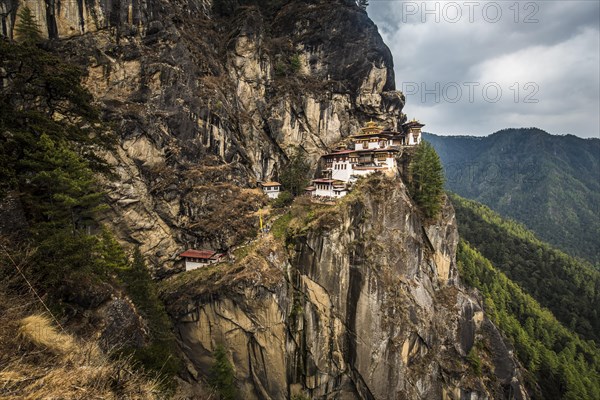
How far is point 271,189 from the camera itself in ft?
138

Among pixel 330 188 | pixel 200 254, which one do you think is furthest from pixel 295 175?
pixel 200 254

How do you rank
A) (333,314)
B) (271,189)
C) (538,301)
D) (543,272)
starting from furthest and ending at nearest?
(543,272)
(538,301)
(271,189)
(333,314)

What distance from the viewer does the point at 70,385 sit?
16.7 feet

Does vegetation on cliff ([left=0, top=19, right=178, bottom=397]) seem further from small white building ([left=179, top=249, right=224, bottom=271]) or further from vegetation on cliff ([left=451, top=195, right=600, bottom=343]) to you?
vegetation on cliff ([left=451, top=195, right=600, bottom=343])

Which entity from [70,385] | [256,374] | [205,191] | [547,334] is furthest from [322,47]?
[547,334]

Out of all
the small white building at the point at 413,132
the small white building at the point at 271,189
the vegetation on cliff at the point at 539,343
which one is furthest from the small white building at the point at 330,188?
the vegetation on cliff at the point at 539,343

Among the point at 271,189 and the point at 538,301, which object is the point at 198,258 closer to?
the point at 271,189

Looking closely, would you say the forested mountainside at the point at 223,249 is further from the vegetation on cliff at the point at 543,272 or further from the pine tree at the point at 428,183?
the vegetation on cliff at the point at 543,272

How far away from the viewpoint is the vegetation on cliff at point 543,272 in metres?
77.7

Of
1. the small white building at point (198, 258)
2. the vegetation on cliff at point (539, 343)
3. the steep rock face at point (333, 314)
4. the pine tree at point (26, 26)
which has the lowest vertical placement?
the vegetation on cliff at point (539, 343)

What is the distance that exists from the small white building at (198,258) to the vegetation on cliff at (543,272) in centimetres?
9401

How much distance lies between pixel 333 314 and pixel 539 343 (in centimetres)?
5258

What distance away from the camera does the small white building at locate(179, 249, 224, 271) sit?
3123cm

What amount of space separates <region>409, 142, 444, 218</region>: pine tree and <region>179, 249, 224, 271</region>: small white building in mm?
28195
